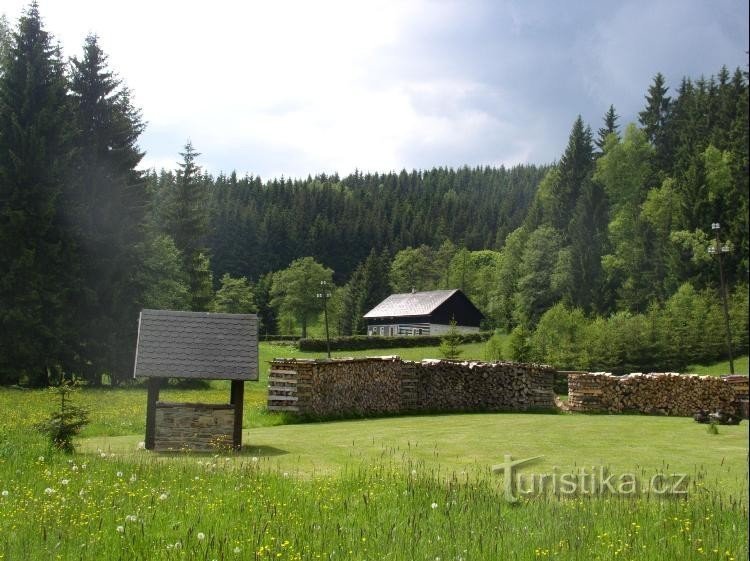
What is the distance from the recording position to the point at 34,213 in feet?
102

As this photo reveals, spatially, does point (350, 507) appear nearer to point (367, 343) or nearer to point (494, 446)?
point (494, 446)

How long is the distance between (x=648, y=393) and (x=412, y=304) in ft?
205

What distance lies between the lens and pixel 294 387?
840 inches

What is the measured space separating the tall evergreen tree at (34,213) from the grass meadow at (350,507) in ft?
58.7

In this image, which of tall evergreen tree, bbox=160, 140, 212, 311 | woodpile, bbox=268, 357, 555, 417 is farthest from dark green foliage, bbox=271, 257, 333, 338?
woodpile, bbox=268, 357, 555, 417

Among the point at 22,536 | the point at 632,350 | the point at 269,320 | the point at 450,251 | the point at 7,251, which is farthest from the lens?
the point at 450,251

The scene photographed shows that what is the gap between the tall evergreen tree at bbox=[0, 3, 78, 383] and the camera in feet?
99.0

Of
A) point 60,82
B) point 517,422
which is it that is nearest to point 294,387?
point 517,422

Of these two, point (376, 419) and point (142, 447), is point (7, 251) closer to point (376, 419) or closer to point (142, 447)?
point (376, 419)

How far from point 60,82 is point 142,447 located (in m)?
24.3

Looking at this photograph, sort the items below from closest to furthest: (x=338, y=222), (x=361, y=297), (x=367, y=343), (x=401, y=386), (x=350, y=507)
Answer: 1. (x=350, y=507)
2. (x=401, y=386)
3. (x=367, y=343)
4. (x=361, y=297)
5. (x=338, y=222)

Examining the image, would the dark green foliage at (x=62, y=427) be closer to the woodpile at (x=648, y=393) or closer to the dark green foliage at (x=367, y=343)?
the woodpile at (x=648, y=393)

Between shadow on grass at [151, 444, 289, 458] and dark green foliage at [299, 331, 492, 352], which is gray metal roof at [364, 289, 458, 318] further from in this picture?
shadow on grass at [151, 444, 289, 458]

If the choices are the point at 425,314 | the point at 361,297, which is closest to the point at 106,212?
the point at 425,314
